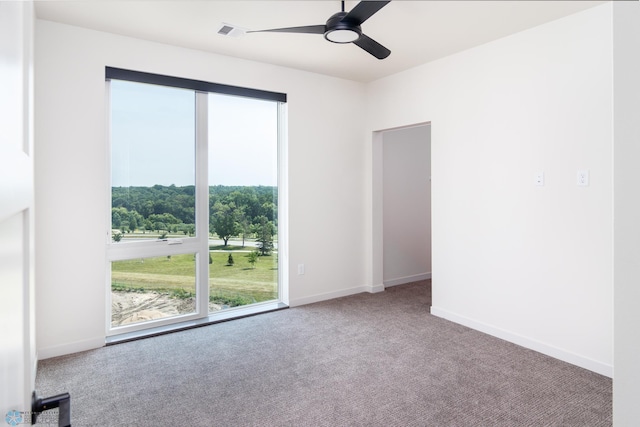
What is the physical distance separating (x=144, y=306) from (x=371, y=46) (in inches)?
120

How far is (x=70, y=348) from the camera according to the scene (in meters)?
3.03

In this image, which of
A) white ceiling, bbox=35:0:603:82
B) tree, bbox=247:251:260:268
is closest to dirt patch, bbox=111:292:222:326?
tree, bbox=247:251:260:268

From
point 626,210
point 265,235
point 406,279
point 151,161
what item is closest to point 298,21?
point 151,161

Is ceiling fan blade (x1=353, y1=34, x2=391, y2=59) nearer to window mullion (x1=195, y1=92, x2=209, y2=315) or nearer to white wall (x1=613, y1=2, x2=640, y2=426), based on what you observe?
window mullion (x1=195, y1=92, x2=209, y2=315)

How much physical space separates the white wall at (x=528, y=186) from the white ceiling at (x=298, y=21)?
9.2 inches

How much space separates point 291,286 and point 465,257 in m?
1.89

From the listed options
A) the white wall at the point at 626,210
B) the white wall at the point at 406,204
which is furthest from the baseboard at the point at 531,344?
the white wall at the point at 626,210

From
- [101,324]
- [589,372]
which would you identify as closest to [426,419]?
[589,372]

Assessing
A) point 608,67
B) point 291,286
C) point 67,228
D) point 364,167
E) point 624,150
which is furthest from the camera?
point 364,167

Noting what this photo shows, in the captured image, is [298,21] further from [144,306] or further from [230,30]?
[144,306]

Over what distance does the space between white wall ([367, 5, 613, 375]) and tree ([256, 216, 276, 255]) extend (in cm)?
182

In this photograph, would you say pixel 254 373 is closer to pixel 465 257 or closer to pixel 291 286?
pixel 291 286

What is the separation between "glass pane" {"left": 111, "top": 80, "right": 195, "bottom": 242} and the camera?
11.1ft

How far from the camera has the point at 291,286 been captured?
425cm
